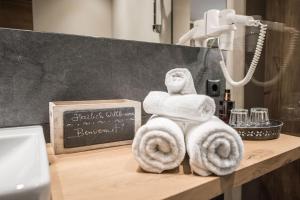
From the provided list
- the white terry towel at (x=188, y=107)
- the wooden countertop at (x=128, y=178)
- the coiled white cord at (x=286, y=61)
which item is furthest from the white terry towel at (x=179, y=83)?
the coiled white cord at (x=286, y=61)

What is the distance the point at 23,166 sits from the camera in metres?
0.49

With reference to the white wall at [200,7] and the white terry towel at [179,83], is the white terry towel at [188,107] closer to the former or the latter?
the white terry towel at [179,83]

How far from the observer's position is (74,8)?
827mm

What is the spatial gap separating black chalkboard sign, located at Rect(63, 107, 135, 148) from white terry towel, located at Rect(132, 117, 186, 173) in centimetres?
20

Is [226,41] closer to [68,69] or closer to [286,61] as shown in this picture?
[286,61]

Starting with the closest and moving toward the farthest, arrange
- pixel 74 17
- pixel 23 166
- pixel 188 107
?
1. pixel 23 166
2. pixel 188 107
3. pixel 74 17

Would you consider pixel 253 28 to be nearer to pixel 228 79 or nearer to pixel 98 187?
pixel 228 79

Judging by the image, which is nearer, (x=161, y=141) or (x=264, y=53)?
(x=161, y=141)

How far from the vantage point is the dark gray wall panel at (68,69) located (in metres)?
0.69

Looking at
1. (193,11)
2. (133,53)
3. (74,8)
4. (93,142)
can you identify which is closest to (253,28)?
(193,11)

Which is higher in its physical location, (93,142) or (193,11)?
(193,11)

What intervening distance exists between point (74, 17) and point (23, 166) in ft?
1.73

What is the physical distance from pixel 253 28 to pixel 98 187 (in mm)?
1023

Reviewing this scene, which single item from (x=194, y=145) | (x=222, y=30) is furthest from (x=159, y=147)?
(x=222, y=30)
